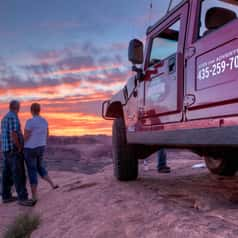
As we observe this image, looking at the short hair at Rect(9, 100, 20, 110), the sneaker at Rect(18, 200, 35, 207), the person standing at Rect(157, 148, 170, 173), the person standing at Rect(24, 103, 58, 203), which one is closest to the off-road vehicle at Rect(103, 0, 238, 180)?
the person standing at Rect(24, 103, 58, 203)

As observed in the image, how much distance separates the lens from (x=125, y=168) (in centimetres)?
609

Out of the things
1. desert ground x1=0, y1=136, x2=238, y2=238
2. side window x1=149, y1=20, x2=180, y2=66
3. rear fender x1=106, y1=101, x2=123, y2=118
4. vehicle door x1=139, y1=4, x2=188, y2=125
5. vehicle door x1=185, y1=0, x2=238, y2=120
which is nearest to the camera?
desert ground x1=0, y1=136, x2=238, y2=238

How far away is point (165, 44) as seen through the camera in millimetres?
4918

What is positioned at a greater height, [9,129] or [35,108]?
[35,108]

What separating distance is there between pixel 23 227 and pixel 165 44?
2.92 m

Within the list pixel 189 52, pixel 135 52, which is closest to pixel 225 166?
pixel 135 52

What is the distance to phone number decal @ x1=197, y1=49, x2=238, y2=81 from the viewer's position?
3.29m

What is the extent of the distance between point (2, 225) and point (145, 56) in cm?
315

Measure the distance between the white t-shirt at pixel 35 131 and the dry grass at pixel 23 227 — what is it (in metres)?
1.51

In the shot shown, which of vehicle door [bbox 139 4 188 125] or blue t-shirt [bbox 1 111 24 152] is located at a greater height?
vehicle door [bbox 139 4 188 125]

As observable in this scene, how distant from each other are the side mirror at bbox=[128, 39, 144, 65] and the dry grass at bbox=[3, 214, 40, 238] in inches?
95.9

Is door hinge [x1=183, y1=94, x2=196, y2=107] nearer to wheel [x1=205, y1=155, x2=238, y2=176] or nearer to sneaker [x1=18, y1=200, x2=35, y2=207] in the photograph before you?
wheel [x1=205, y1=155, x2=238, y2=176]

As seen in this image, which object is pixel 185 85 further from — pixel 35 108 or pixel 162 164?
pixel 162 164

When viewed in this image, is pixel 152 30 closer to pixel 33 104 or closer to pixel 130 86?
pixel 130 86
